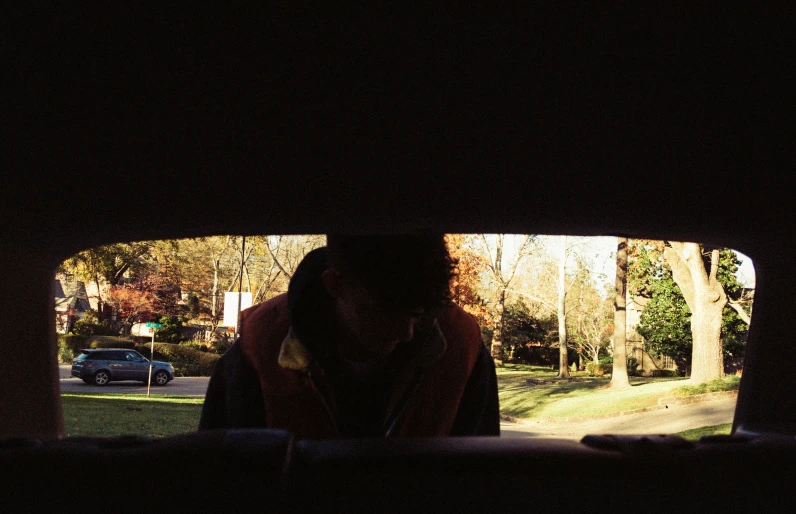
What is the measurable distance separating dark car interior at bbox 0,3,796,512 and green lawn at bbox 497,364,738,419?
34.2 feet

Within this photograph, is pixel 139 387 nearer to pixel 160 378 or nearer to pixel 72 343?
pixel 160 378

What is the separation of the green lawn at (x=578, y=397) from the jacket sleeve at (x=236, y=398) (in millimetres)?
10875

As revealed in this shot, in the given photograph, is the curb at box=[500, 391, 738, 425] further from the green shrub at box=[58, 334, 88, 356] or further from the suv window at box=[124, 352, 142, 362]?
the green shrub at box=[58, 334, 88, 356]

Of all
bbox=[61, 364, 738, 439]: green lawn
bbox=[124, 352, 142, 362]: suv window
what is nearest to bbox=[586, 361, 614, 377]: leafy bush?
bbox=[61, 364, 738, 439]: green lawn

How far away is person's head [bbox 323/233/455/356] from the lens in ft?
6.72

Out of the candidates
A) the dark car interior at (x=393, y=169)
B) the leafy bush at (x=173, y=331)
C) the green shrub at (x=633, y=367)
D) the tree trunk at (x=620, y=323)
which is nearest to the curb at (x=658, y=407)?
the tree trunk at (x=620, y=323)

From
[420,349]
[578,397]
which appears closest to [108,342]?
[578,397]

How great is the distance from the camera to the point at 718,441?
4.77ft

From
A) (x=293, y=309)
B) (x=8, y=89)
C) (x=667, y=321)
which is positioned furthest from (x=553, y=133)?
(x=667, y=321)

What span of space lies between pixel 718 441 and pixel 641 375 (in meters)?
21.9

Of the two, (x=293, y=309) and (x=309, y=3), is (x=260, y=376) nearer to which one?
(x=293, y=309)

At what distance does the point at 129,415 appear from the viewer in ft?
38.5

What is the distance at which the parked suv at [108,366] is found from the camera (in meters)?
17.8

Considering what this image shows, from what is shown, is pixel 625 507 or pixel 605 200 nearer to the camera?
pixel 625 507
